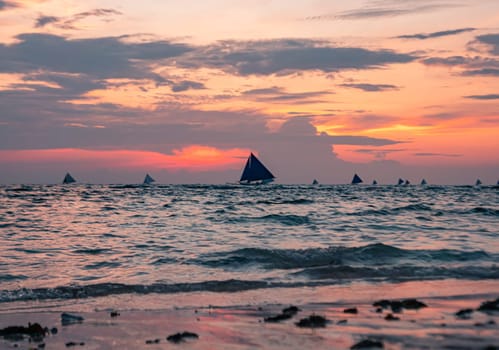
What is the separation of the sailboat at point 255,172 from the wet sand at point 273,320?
320 feet

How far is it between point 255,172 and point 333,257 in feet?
309

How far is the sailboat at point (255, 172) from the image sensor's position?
108875 millimetres

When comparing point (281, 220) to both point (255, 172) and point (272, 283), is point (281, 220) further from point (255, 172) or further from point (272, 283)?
point (255, 172)

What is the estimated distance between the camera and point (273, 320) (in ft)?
27.2

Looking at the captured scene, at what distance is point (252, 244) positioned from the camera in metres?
18.9

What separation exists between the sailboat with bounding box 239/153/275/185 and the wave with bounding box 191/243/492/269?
9137cm

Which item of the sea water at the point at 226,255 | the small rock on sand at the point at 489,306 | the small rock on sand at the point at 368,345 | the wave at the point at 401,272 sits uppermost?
the small rock on sand at the point at 368,345

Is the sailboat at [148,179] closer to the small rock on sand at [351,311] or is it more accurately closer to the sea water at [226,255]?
the sea water at [226,255]

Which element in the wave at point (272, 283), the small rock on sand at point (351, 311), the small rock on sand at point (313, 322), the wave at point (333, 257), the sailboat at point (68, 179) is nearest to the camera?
the small rock on sand at point (313, 322)

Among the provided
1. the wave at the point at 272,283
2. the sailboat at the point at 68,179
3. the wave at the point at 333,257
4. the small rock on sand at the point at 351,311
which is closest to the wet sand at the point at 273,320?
the small rock on sand at the point at 351,311

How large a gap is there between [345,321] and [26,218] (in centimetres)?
2498

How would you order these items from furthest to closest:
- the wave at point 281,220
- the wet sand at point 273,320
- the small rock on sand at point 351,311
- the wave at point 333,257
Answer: the wave at point 281,220 < the wave at point 333,257 < the small rock on sand at point 351,311 < the wet sand at point 273,320

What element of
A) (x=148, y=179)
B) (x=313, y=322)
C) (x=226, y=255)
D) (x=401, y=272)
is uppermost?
(x=148, y=179)

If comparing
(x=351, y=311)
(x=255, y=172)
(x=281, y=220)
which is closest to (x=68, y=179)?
(x=255, y=172)
